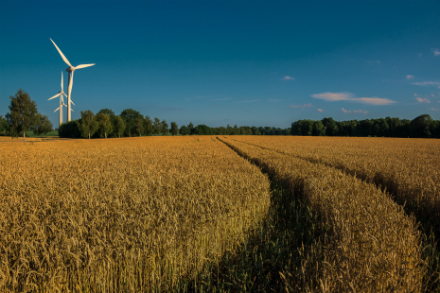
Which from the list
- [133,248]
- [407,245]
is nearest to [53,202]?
[133,248]

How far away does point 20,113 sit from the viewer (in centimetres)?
5122

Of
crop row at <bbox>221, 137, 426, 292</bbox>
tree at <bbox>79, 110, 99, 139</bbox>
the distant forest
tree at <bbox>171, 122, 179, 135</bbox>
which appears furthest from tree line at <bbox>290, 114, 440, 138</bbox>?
crop row at <bbox>221, 137, 426, 292</bbox>

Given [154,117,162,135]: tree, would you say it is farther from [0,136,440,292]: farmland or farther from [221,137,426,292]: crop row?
[221,137,426,292]: crop row

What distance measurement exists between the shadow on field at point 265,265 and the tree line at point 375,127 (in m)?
138

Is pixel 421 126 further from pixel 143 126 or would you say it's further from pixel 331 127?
pixel 143 126

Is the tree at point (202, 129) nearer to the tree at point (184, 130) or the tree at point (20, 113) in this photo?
the tree at point (184, 130)

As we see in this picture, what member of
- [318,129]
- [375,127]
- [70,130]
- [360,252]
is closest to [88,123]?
[70,130]

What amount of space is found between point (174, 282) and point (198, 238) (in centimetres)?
78

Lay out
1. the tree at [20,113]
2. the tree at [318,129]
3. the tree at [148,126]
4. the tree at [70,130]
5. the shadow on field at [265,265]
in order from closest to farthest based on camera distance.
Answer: the shadow on field at [265,265] → the tree at [20,113] → the tree at [70,130] → the tree at [148,126] → the tree at [318,129]

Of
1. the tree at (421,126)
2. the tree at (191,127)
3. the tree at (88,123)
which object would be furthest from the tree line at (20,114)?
the tree at (421,126)

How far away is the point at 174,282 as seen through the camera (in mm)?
3301

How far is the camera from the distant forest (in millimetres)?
51781

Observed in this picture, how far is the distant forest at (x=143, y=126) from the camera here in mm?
51781

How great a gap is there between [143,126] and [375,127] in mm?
139094
